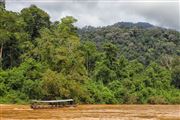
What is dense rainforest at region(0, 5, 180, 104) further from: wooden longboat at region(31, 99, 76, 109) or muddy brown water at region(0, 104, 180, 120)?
muddy brown water at region(0, 104, 180, 120)

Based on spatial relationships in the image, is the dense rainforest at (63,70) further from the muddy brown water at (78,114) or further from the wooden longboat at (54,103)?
the muddy brown water at (78,114)

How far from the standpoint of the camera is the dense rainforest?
50875mm

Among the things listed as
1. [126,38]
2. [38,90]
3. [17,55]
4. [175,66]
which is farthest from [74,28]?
[126,38]

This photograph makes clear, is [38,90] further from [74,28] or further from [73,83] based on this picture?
[74,28]

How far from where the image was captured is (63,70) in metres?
50.9

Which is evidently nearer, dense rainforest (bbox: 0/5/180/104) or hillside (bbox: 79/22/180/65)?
dense rainforest (bbox: 0/5/180/104)

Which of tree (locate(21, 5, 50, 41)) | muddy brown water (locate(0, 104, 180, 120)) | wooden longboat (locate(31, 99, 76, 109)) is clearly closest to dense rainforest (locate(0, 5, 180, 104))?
tree (locate(21, 5, 50, 41))

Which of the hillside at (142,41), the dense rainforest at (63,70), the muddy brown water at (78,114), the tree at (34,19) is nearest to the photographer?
the muddy brown water at (78,114)

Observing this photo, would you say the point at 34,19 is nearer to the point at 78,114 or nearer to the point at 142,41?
the point at 78,114

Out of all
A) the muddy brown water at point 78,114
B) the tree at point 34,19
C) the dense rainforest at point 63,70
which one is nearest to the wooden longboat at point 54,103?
the dense rainforest at point 63,70

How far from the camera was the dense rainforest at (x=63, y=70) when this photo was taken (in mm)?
50875

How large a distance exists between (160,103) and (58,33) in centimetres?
2125

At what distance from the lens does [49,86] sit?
1938 inches

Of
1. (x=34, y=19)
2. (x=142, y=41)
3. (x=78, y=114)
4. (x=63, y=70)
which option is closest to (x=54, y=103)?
(x=63, y=70)
